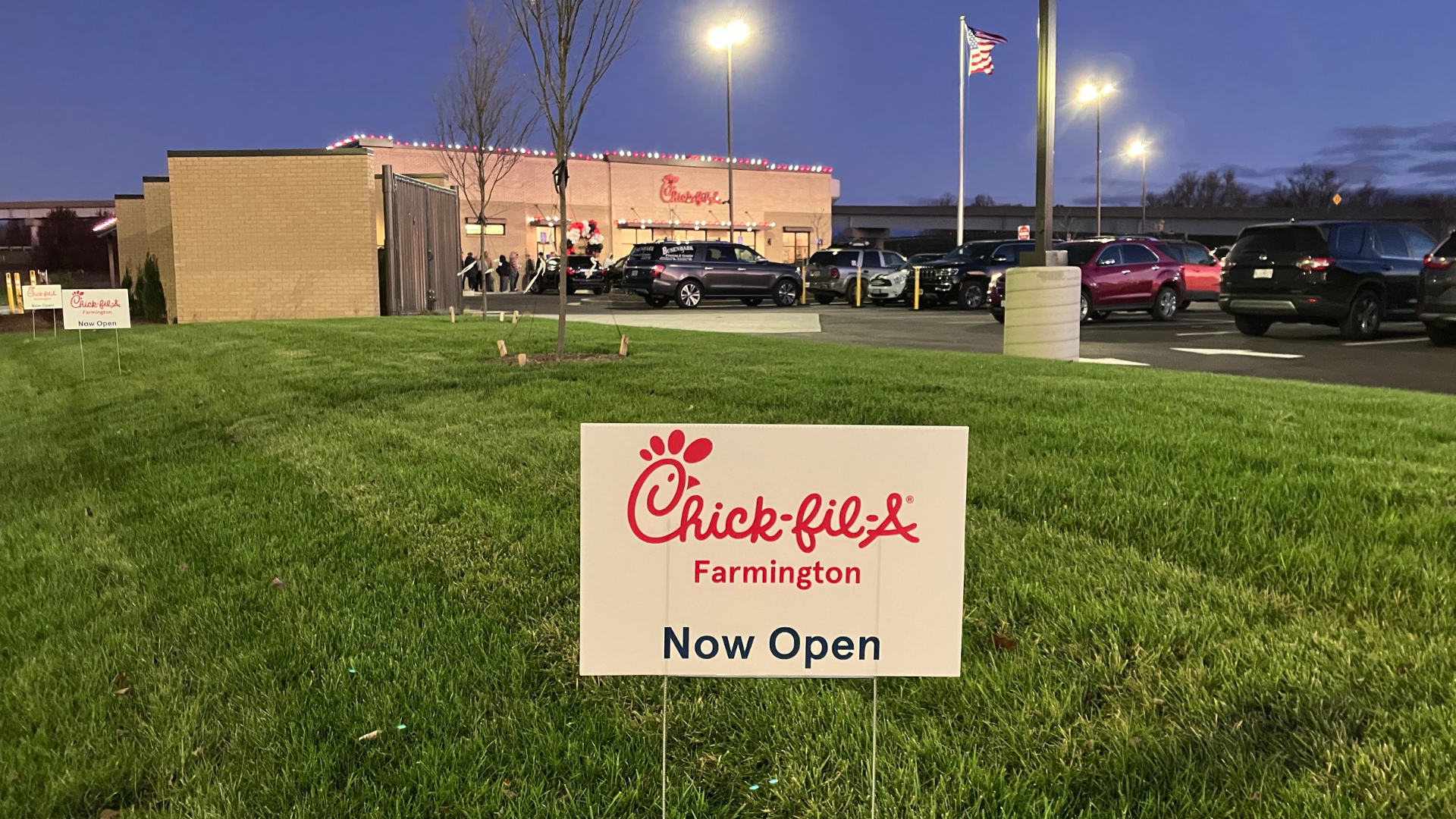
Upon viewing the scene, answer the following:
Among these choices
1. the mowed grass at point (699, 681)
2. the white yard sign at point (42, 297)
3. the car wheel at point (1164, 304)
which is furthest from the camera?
the car wheel at point (1164, 304)

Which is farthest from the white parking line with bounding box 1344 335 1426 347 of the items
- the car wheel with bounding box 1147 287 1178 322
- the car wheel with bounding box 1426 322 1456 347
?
the car wheel with bounding box 1147 287 1178 322

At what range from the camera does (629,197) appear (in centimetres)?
5325

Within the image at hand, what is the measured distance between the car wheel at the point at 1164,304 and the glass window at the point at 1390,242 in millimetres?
5065

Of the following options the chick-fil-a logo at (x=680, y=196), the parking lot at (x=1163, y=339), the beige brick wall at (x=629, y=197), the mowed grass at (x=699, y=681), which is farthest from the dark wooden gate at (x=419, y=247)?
the chick-fil-a logo at (x=680, y=196)

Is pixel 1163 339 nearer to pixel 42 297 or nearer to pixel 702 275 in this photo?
pixel 702 275

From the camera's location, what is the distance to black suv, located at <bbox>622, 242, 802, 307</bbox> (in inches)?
1055

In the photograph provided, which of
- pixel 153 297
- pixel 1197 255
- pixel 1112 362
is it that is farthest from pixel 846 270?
pixel 153 297

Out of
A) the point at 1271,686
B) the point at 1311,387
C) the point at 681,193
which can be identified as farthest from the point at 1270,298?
the point at 681,193

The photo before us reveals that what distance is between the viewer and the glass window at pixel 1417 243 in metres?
15.2

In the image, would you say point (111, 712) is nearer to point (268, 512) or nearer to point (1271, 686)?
point (268, 512)

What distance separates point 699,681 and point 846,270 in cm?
2686

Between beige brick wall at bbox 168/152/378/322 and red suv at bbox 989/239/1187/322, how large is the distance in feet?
43.4

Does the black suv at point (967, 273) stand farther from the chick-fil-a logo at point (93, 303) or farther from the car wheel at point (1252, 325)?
the chick-fil-a logo at point (93, 303)

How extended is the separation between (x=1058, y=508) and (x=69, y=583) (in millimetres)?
3997
